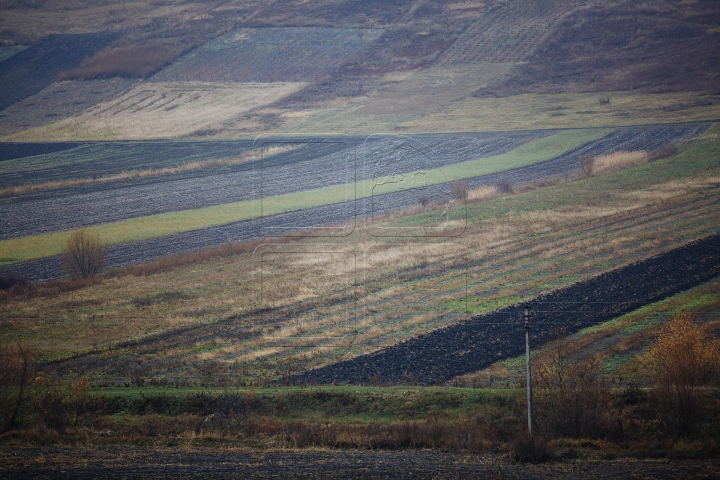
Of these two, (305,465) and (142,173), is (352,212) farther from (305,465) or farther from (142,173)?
(305,465)

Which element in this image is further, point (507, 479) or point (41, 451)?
point (41, 451)

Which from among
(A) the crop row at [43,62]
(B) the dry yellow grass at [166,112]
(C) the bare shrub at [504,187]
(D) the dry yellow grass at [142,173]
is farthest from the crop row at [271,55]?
(C) the bare shrub at [504,187]

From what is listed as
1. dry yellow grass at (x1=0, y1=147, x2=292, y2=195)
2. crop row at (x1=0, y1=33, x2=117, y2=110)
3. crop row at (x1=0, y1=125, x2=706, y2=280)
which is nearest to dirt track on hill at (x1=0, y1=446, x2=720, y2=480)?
crop row at (x1=0, y1=125, x2=706, y2=280)

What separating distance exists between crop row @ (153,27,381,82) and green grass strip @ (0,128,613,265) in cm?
2693

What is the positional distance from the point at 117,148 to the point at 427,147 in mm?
26260

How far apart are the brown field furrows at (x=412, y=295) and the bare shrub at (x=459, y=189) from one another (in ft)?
18.1

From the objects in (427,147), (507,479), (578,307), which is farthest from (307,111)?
(507,479)

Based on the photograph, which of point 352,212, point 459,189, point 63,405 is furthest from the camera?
point 459,189

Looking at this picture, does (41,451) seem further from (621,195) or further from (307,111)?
(307,111)

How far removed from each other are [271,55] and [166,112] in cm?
1335

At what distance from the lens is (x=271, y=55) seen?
75312 mm

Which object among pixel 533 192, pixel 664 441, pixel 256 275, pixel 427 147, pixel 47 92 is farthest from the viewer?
pixel 47 92

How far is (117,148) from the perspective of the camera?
61.4 meters

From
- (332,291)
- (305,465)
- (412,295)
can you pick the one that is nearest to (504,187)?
(412,295)
